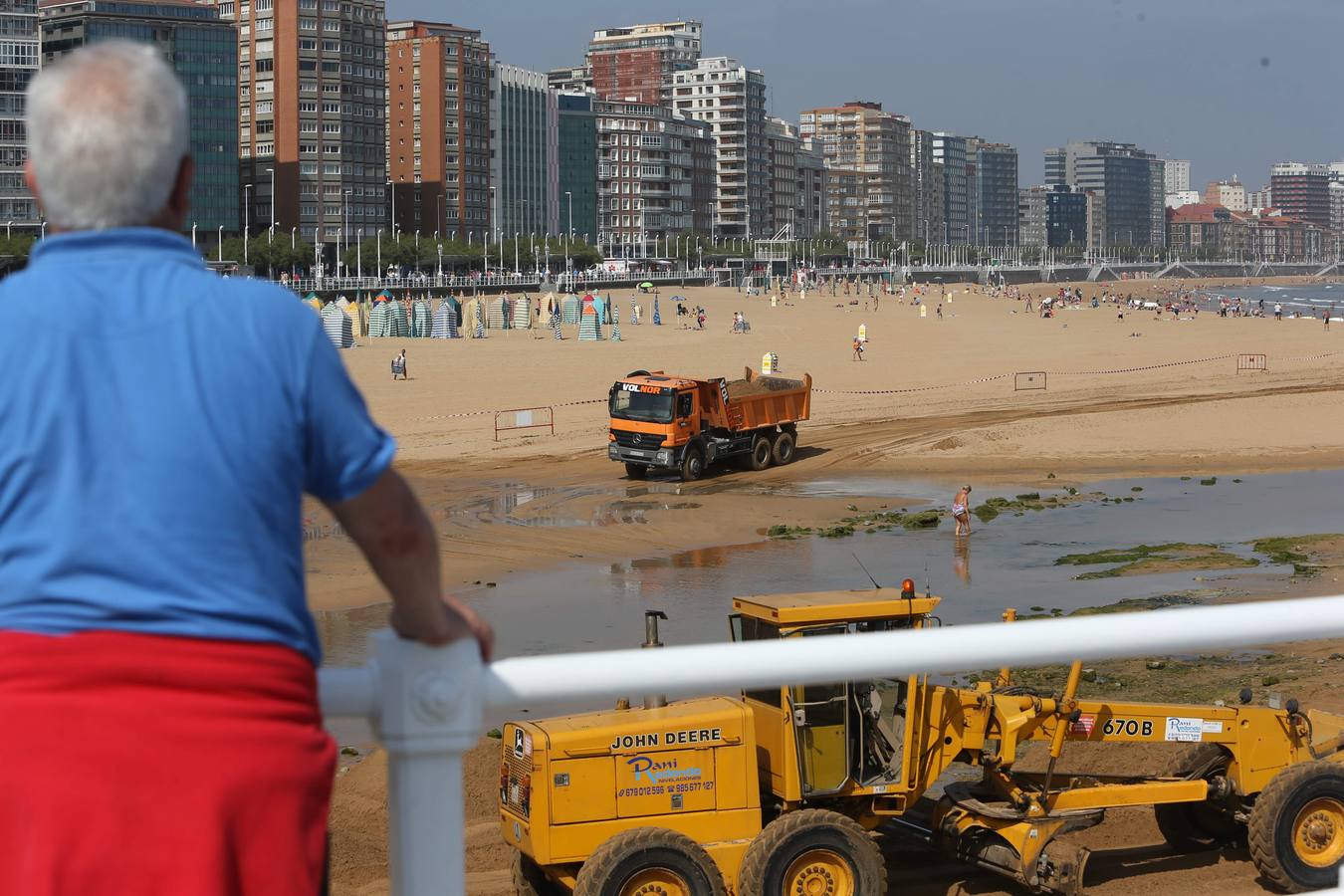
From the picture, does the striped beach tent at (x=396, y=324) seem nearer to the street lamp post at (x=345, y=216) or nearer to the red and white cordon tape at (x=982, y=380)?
the red and white cordon tape at (x=982, y=380)

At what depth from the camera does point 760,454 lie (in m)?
35.5

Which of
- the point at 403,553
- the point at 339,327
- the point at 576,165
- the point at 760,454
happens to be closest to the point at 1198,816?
the point at 403,553

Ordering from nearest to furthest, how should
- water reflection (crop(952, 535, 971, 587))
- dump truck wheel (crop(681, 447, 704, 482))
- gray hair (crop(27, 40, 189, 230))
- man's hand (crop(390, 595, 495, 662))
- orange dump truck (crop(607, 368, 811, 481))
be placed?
gray hair (crop(27, 40, 189, 230)), man's hand (crop(390, 595, 495, 662)), water reflection (crop(952, 535, 971, 587)), orange dump truck (crop(607, 368, 811, 481)), dump truck wheel (crop(681, 447, 704, 482))

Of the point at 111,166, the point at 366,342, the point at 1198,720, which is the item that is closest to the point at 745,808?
the point at 1198,720

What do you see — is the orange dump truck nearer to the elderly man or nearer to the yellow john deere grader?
the yellow john deere grader

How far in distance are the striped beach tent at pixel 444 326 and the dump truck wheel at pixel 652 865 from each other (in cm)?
6002

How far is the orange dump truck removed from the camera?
3319 centimetres

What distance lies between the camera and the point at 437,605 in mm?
2119

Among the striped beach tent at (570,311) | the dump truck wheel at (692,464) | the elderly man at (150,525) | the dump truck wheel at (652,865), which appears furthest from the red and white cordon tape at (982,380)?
the elderly man at (150,525)

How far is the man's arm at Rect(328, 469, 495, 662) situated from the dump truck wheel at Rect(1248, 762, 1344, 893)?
27.5ft

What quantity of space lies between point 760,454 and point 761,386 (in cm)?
170

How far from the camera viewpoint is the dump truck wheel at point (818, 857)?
28.7 ft

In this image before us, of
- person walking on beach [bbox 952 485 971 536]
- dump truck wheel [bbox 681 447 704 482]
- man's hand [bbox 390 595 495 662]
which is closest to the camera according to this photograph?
man's hand [bbox 390 595 495 662]

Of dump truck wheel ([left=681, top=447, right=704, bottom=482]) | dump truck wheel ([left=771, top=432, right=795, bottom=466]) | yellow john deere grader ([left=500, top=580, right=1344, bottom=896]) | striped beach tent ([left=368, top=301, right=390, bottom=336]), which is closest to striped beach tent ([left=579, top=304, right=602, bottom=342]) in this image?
striped beach tent ([left=368, top=301, right=390, bottom=336])
